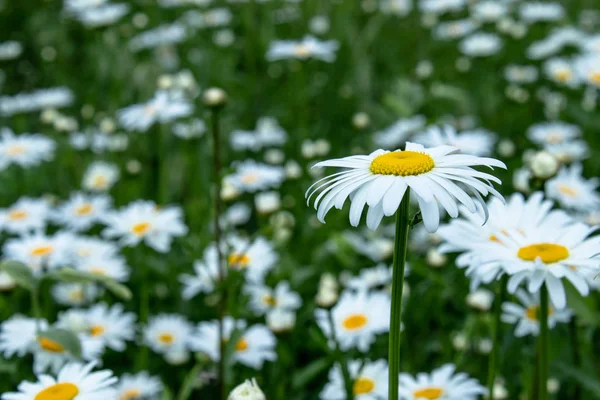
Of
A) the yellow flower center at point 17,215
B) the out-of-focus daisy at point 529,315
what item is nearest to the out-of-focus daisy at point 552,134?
the out-of-focus daisy at point 529,315

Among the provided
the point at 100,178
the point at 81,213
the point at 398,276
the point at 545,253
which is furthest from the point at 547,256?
the point at 100,178

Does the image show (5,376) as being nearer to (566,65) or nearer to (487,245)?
(487,245)

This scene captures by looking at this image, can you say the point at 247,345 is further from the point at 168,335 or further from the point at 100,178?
the point at 100,178

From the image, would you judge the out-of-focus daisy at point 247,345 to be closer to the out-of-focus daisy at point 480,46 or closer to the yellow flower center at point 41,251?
the yellow flower center at point 41,251

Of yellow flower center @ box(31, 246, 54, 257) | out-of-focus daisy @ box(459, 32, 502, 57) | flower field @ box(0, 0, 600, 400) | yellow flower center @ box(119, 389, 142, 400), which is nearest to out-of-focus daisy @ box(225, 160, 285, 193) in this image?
flower field @ box(0, 0, 600, 400)

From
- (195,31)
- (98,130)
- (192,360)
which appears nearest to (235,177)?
(192,360)

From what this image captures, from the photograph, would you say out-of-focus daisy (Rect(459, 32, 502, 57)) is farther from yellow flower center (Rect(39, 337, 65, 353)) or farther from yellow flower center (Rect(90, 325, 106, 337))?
yellow flower center (Rect(39, 337, 65, 353))
